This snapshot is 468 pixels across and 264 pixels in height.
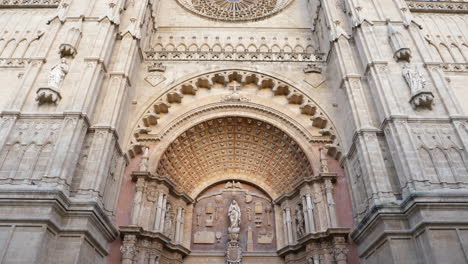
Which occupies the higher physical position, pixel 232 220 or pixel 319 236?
pixel 232 220

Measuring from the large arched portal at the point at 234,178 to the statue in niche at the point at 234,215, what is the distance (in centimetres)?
5

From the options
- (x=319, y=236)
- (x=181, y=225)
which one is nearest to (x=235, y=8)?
(x=181, y=225)

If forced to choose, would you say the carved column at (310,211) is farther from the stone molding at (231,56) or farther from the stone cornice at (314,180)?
the stone molding at (231,56)

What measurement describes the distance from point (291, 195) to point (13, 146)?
31.0 feet

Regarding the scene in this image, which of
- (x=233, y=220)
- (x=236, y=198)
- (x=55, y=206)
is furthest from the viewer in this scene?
(x=236, y=198)

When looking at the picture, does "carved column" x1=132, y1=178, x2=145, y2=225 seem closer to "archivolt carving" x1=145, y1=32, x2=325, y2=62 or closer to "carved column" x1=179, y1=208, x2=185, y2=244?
"carved column" x1=179, y1=208, x2=185, y2=244

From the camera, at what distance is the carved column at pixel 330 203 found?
452 inches

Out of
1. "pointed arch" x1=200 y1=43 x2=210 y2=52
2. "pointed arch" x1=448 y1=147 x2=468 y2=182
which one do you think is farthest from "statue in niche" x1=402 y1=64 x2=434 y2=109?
"pointed arch" x1=200 y1=43 x2=210 y2=52

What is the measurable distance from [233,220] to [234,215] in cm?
21

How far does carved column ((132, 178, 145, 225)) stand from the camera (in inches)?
452

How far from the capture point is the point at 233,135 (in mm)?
14867

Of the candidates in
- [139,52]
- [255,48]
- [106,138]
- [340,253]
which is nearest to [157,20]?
[139,52]

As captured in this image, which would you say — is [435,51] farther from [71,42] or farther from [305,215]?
[71,42]

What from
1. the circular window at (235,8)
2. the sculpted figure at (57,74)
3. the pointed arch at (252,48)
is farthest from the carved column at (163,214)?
the circular window at (235,8)
